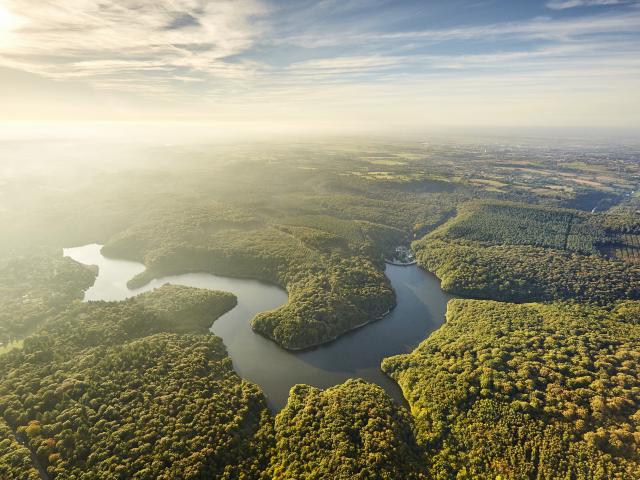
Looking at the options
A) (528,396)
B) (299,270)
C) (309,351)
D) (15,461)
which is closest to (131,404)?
(15,461)

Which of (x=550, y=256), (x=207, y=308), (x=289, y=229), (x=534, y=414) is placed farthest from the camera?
(x=289, y=229)

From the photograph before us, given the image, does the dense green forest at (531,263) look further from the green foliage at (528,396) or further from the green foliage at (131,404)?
the green foliage at (131,404)

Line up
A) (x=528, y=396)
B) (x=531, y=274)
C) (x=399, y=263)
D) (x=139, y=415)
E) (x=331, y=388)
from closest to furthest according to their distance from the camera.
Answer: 1. (x=139, y=415)
2. (x=528, y=396)
3. (x=331, y=388)
4. (x=531, y=274)
5. (x=399, y=263)

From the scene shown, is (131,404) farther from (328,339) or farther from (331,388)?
(328,339)

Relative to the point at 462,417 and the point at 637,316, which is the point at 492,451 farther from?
the point at 637,316

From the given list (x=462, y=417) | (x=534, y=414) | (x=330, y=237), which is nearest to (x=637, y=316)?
(x=534, y=414)

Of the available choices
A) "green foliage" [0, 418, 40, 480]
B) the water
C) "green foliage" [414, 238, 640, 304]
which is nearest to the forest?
"green foliage" [0, 418, 40, 480]

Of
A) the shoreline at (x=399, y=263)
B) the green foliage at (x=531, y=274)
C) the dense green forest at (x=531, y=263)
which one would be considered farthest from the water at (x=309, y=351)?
the dense green forest at (x=531, y=263)
